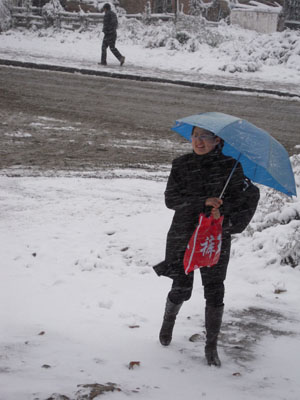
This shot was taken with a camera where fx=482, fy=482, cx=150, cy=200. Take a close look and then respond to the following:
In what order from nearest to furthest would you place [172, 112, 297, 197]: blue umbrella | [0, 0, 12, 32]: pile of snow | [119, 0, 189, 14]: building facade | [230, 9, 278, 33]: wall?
[172, 112, 297, 197]: blue umbrella, [0, 0, 12, 32]: pile of snow, [230, 9, 278, 33]: wall, [119, 0, 189, 14]: building facade

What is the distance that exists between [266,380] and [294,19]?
20975 millimetres

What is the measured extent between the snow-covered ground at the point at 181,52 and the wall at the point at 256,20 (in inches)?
270

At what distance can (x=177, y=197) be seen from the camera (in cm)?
296

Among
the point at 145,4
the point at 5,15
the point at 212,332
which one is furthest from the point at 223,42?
the point at 212,332

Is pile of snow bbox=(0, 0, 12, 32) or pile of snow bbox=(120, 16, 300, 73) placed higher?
pile of snow bbox=(0, 0, 12, 32)

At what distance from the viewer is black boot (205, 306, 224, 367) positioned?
10.1 ft

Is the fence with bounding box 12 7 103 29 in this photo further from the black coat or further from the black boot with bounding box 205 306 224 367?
the black boot with bounding box 205 306 224 367

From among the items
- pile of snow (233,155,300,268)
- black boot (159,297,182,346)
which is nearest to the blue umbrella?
black boot (159,297,182,346)

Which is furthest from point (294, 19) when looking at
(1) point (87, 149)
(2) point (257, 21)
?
(1) point (87, 149)

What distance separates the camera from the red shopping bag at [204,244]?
279 cm

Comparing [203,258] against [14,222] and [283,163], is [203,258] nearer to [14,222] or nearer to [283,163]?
[283,163]

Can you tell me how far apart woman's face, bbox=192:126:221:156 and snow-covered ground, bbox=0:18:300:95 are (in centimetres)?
1233

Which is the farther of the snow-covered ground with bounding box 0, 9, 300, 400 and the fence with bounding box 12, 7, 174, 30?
the fence with bounding box 12, 7, 174, 30

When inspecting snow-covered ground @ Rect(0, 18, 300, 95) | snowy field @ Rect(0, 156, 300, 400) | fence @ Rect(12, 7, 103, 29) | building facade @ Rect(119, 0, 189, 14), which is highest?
building facade @ Rect(119, 0, 189, 14)
